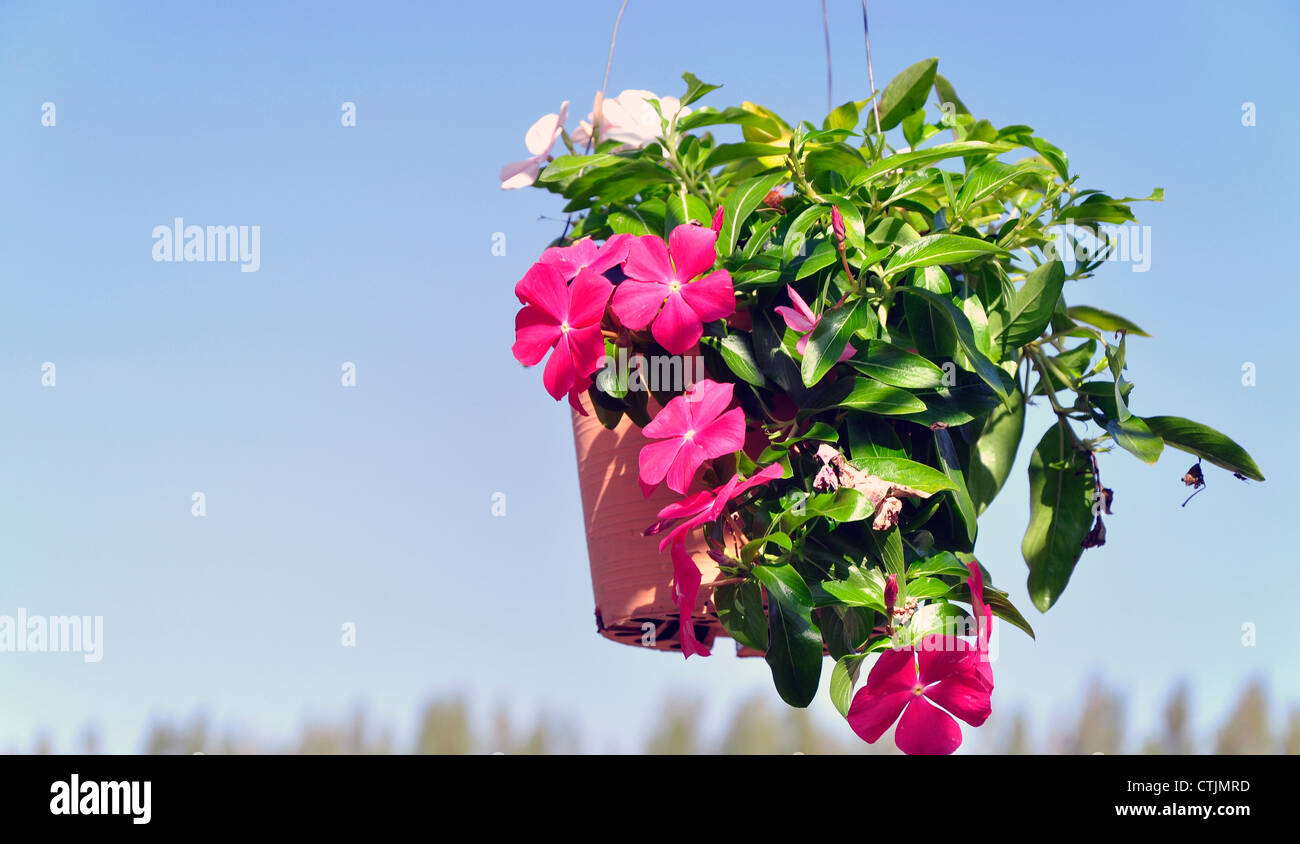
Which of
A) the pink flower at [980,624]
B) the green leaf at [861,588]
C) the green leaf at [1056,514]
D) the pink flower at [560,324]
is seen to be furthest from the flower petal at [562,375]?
the green leaf at [1056,514]

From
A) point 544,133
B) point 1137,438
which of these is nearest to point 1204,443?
point 1137,438

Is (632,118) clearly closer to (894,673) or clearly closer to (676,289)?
(676,289)

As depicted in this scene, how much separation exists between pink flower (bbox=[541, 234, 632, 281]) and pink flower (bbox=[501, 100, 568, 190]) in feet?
0.82

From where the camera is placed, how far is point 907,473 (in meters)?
1.02

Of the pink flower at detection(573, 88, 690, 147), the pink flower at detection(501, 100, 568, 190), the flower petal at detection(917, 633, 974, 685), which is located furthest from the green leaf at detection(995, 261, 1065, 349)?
the pink flower at detection(501, 100, 568, 190)

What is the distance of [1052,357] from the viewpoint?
1285 mm

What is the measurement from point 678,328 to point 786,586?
0.86 ft

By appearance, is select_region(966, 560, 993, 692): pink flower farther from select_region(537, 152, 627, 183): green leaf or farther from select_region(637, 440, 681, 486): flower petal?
select_region(537, 152, 627, 183): green leaf

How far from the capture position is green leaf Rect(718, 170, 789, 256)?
1145 millimetres

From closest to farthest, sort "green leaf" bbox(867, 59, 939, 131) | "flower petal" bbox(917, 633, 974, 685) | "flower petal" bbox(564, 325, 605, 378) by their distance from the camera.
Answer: "flower petal" bbox(917, 633, 974, 685)
"flower petal" bbox(564, 325, 605, 378)
"green leaf" bbox(867, 59, 939, 131)

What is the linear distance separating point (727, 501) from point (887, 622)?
0.19m

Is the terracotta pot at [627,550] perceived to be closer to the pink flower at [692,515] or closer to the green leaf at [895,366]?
the pink flower at [692,515]
